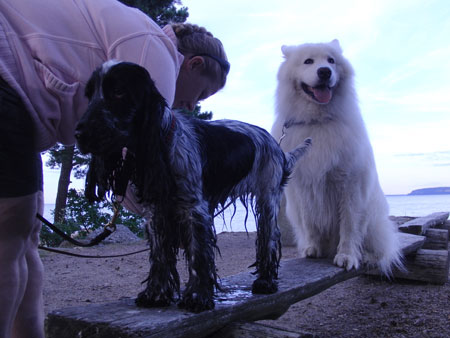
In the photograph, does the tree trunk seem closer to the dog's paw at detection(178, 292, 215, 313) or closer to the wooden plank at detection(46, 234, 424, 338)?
the wooden plank at detection(46, 234, 424, 338)

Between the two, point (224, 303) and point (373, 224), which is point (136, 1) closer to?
point (373, 224)

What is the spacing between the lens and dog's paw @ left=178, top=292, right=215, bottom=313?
5.81 ft

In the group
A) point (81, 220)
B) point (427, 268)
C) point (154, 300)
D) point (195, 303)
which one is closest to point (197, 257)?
point (195, 303)

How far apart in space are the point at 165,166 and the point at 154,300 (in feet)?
2.02

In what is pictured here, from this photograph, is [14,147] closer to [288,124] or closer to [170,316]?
[170,316]

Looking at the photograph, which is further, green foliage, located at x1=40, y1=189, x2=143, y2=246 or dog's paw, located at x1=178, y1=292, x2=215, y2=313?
green foliage, located at x1=40, y1=189, x2=143, y2=246

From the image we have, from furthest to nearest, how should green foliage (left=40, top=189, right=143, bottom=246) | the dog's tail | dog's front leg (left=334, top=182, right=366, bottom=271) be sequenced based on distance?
green foliage (left=40, top=189, right=143, bottom=246) < dog's front leg (left=334, top=182, right=366, bottom=271) < the dog's tail

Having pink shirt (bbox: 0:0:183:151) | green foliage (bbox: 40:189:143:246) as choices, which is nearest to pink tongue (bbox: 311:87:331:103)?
pink shirt (bbox: 0:0:183:151)

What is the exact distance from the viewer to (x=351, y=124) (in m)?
3.68

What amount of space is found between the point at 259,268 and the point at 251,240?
650cm

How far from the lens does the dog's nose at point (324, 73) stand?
11.7 ft

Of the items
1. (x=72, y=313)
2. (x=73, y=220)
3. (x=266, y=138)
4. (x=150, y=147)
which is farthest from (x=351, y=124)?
(x=73, y=220)

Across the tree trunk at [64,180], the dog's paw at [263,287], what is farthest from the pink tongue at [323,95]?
the tree trunk at [64,180]

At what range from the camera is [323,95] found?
144 inches
